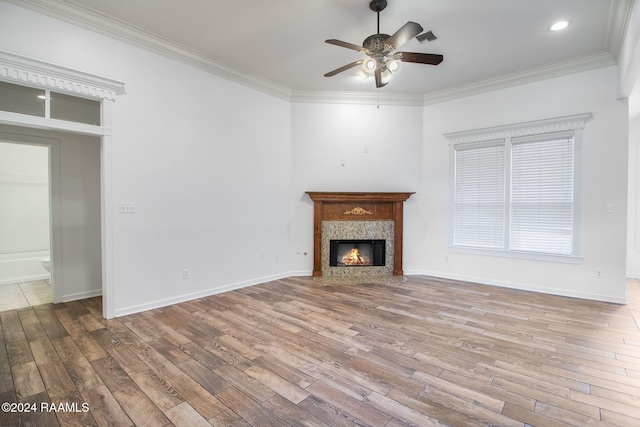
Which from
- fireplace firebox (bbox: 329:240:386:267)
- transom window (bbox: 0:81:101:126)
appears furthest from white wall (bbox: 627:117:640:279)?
transom window (bbox: 0:81:101:126)

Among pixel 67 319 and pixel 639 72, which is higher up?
pixel 639 72

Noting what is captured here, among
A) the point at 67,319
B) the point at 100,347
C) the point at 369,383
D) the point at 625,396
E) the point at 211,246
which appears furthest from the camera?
the point at 211,246

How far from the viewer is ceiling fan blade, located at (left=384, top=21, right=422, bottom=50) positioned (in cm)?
242

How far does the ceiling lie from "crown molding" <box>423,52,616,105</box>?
0.01 meters

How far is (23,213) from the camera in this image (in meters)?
5.01

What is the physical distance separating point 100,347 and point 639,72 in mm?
5931

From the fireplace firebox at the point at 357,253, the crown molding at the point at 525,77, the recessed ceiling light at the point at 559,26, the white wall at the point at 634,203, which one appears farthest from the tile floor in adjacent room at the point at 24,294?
the white wall at the point at 634,203

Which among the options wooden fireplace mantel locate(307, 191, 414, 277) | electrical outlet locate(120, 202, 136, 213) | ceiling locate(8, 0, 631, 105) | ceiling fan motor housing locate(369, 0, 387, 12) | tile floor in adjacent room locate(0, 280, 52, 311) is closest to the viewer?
ceiling fan motor housing locate(369, 0, 387, 12)

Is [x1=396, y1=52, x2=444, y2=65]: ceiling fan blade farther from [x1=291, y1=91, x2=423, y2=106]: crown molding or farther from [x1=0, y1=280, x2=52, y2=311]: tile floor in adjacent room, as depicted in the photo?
[x1=0, y1=280, x2=52, y2=311]: tile floor in adjacent room

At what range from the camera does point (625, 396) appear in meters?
1.95

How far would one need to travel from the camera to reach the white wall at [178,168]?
3.15 m

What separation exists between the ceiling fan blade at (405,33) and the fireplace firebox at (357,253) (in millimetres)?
3380

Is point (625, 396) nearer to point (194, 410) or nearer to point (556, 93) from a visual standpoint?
point (194, 410)

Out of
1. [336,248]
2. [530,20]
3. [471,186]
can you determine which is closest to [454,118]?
[471,186]
